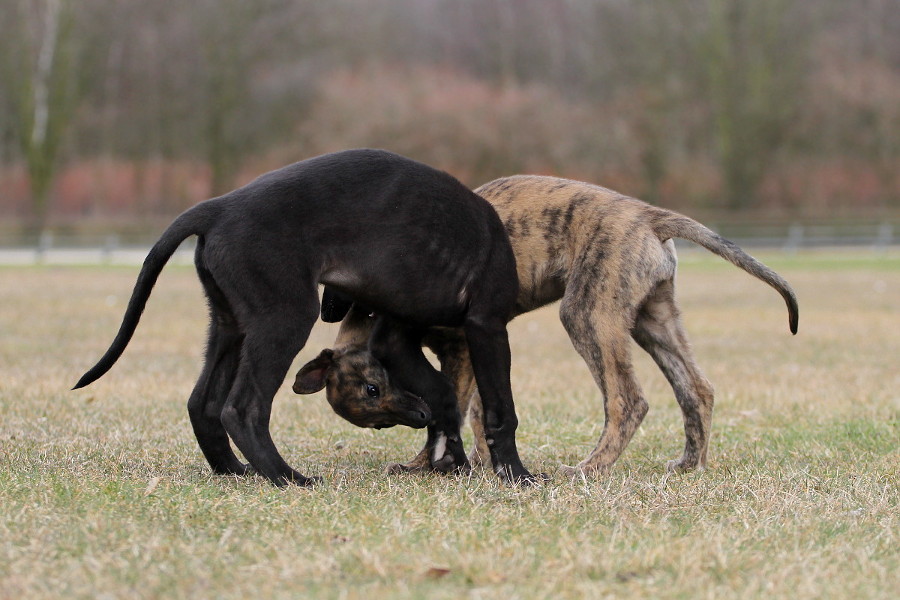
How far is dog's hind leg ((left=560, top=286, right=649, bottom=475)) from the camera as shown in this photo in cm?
541

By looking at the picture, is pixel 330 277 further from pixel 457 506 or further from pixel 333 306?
pixel 457 506

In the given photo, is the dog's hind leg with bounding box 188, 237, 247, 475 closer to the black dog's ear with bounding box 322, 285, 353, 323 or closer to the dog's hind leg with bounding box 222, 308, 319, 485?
the dog's hind leg with bounding box 222, 308, 319, 485

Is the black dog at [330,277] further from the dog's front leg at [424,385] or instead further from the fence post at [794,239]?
the fence post at [794,239]

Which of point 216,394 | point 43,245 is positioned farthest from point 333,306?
point 43,245

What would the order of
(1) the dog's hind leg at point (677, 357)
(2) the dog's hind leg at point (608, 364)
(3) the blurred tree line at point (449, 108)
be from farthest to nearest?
(3) the blurred tree line at point (449, 108) → (1) the dog's hind leg at point (677, 357) → (2) the dog's hind leg at point (608, 364)

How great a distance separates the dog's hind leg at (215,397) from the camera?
5051mm

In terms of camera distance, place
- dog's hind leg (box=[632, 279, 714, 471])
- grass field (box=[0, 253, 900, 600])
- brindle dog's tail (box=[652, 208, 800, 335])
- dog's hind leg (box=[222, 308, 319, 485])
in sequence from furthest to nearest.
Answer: dog's hind leg (box=[632, 279, 714, 471]), brindle dog's tail (box=[652, 208, 800, 335]), dog's hind leg (box=[222, 308, 319, 485]), grass field (box=[0, 253, 900, 600])

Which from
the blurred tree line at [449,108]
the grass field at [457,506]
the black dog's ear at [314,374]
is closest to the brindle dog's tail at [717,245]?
the grass field at [457,506]

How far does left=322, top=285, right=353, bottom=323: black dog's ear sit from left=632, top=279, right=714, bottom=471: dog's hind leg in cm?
153

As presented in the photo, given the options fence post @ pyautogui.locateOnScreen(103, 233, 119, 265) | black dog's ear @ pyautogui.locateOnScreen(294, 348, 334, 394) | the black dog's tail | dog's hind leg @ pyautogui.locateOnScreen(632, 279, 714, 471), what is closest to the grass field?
dog's hind leg @ pyautogui.locateOnScreen(632, 279, 714, 471)

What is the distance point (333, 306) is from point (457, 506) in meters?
1.54

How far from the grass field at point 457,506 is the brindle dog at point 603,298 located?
317 mm

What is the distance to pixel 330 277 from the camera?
475 centimetres

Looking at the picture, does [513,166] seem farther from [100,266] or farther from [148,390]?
[148,390]
